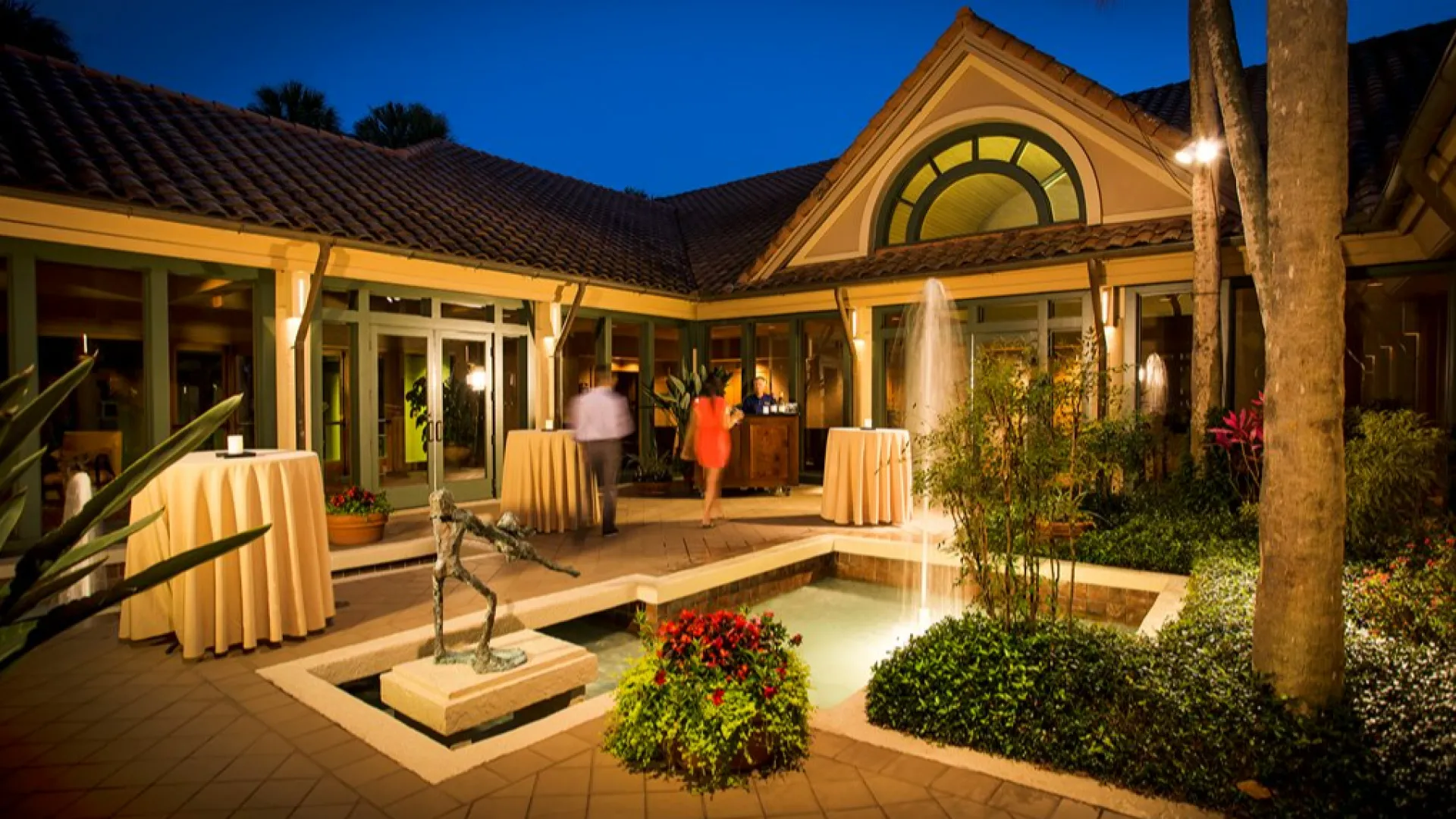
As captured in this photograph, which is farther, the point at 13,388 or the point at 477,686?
the point at 477,686

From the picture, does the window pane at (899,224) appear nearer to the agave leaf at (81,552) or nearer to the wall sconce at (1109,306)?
the wall sconce at (1109,306)

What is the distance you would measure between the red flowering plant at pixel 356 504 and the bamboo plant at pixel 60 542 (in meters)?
6.33

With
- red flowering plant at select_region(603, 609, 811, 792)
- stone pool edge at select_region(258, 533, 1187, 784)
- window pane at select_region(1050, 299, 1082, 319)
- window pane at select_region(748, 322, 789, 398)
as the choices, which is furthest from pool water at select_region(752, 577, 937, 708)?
window pane at select_region(748, 322, 789, 398)

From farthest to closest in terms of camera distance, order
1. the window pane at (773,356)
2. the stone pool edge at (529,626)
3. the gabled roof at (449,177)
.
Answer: the window pane at (773,356) < the gabled roof at (449,177) < the stone pool edge at (529,626)

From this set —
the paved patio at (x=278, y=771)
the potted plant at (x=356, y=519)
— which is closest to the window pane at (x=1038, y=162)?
the potted plant at (x=356, y=519)

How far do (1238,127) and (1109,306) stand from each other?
375 cm

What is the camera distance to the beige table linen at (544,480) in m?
8.33

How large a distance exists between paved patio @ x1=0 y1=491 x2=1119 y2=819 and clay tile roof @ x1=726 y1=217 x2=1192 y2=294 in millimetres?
7651

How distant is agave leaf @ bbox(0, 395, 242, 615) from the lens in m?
1.18

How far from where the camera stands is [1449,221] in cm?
632

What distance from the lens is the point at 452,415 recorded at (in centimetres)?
1060

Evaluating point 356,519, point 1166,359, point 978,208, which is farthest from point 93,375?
point 1166,359

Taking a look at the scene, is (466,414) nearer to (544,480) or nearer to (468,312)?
(468,312)

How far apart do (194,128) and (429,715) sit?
8825mm
